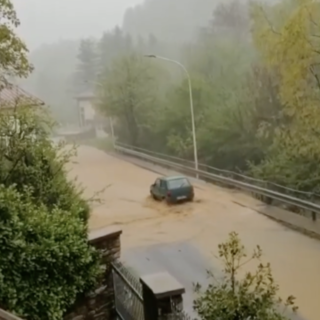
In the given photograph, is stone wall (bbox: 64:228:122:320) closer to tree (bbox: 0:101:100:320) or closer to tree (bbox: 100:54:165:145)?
tree (bbox: 0:101:100:320)

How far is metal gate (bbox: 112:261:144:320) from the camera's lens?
5454 millimetres

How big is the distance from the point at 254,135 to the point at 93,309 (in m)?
18.2

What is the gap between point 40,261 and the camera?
5691 millimetres

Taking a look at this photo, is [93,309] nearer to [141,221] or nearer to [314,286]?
[314,286]

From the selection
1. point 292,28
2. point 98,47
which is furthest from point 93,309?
point 98,47

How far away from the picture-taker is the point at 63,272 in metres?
5.82

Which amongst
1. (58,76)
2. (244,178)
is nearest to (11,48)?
(244,178)

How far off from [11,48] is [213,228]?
257 inches

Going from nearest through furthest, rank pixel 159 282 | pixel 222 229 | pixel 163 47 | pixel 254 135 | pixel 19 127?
pixel 159 282, pixel 19 127, pixel 222 229, pixel 254 135, pixel 163 47

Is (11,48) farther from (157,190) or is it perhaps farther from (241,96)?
(241,96)

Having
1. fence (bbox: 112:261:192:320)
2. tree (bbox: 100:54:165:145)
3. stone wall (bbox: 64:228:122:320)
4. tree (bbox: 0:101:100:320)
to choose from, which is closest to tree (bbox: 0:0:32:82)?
tree (bbox: 0:101:100:320)

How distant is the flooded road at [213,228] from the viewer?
934cm

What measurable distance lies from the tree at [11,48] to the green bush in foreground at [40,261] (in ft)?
14.2

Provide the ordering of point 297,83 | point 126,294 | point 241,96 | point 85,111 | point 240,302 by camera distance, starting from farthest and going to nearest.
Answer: point 85,111, point 241,96, point 297,83, point 126,294, point 240,302
